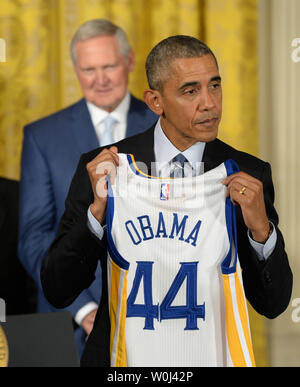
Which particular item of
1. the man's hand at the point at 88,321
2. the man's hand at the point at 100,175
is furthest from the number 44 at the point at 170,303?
the man's hand at the point at 88,321

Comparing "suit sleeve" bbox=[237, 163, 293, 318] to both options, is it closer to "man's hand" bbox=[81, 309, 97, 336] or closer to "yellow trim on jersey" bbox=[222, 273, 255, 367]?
"yellow trim on jersey" bbox=[222, 273, 255, 367]

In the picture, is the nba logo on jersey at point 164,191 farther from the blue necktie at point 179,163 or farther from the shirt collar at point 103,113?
the shirt collar at point 103,113

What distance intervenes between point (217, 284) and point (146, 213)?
6.5 inches

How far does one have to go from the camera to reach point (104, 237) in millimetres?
1100

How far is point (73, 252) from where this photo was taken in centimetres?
105

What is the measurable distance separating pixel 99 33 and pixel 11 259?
28.8 inches

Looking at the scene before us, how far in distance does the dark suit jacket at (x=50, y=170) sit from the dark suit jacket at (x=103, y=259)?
0.74 metres

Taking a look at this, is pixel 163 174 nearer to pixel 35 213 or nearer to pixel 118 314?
pixel 118 314

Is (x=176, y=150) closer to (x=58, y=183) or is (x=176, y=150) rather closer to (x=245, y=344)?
(x=245, y=344)

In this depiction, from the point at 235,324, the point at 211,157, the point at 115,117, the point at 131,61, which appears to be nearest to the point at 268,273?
the point at 235,324

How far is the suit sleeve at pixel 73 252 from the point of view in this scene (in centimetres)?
105

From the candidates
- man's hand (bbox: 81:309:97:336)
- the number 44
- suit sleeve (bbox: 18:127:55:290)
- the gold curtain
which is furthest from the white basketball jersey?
the gold curtain

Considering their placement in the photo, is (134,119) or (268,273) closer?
(268,273)

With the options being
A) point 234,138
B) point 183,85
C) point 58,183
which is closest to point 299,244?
point 234,138
